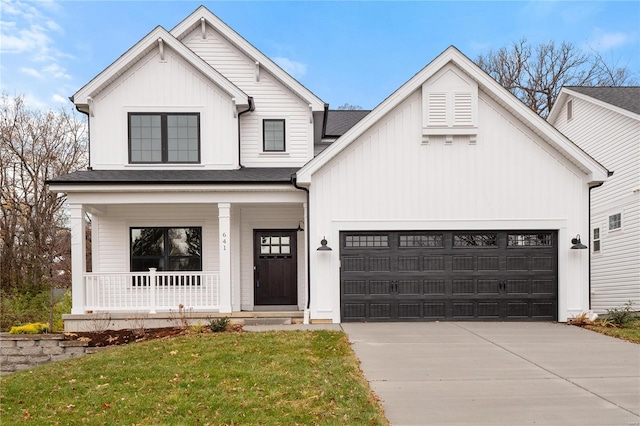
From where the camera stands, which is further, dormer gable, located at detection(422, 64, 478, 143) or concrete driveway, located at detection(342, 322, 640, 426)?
dormer gable, located at detection(422, 64, 478, 143)

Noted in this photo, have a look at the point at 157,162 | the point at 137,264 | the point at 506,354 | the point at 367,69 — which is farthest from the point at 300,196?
the point at 367,69

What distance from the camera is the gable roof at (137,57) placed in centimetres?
1228

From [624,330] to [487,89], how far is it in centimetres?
622

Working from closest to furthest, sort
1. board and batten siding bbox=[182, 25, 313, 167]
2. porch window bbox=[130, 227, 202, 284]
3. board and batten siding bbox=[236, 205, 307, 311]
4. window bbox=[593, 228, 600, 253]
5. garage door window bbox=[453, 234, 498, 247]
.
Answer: garage door window bbox=[453, 234, 498, 247], porch window bbox=[130, 227, 202, 284], board and batten siding bbox=[236, 205, 307, 311], board and batten siding bbox=[182, 25, 313, 167], window bbox=[593, 228, 600, 253]

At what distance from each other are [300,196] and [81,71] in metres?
17.8

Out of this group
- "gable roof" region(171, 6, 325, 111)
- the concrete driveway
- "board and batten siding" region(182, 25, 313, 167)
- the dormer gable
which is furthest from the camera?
"board and batten siding" region(182, 25, 313, 167)

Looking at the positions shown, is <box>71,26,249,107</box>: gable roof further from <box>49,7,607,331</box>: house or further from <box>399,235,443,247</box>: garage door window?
<box>399,235,443,247</box>: garage door window

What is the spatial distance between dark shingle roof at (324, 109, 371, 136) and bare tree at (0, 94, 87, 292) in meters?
14.6

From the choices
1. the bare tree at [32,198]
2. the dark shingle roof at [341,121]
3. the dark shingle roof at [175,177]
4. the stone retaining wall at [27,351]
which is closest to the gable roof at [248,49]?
the dark shingle roof at [341,121]

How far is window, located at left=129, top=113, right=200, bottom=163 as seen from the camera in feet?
41.4

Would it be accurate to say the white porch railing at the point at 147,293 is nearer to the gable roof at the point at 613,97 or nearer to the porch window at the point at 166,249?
the porch window at the point at 166,249

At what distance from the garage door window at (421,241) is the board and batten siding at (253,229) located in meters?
2.95

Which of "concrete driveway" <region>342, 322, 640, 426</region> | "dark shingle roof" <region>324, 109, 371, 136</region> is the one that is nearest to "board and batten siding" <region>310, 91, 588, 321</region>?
"concrete driveway" <region>342, 322, 640, 426</region>

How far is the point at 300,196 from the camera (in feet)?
38.7
